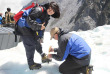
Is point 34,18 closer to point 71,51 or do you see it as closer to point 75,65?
point 71,51

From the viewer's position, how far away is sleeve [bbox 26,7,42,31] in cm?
290

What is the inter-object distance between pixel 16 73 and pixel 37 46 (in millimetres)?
796

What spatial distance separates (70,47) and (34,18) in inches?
37.5

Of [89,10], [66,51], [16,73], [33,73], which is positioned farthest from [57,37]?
[89,10]

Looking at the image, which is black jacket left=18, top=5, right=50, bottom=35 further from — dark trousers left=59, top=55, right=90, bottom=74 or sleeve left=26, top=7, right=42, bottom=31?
dark trousers left=59, top=55, right=90, bottom=74

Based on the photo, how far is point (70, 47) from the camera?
113 inches

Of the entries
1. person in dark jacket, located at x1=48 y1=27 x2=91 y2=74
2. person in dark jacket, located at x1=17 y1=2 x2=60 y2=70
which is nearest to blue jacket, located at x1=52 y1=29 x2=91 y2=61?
person in dark jacket, located at x1=48 y1=27 x2=91 y2=74

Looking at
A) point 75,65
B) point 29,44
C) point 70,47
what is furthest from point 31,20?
point 75,65

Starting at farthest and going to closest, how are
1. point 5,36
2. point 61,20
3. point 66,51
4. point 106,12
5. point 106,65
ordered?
point 61,20 < point 106,12 < point 5,36 < point 106,65 < point 66,51

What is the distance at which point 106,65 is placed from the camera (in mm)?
3826

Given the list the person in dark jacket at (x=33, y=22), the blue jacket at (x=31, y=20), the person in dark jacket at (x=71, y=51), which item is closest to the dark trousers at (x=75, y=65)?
the person in dark jacket at (x=71, y=51)

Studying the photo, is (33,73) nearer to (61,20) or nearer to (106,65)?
(106,65)

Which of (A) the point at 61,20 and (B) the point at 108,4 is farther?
(A) the point at 61,20

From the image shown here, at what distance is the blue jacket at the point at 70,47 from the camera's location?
284 cm
